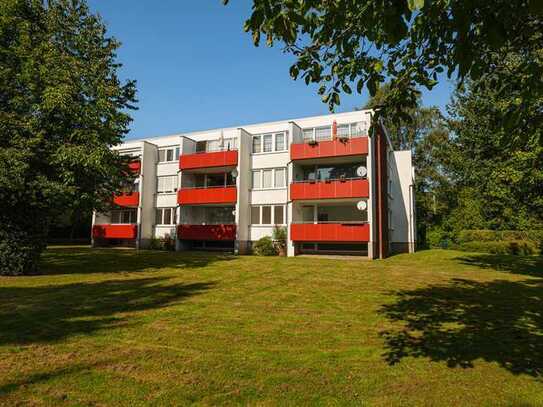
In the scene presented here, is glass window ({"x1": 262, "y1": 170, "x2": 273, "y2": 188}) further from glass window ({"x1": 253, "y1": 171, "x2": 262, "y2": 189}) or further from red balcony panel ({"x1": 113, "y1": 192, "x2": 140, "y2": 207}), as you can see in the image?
red balcony panel ({"x1": 113, "y1": 192, "x2": 140, "y2": 207})

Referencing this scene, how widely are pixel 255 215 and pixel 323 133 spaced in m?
9.70

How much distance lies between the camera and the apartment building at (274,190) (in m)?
27.9

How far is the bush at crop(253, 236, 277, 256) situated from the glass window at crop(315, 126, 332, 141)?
32.4 ft

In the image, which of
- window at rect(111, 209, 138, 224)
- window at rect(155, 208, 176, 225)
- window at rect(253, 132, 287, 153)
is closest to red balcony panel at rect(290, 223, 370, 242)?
window at rect(253, 132, 287, 153)

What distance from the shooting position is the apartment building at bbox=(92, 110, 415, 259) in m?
27.9

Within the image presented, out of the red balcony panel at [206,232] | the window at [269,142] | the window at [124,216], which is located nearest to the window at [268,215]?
the red balcony panel at [206,232]

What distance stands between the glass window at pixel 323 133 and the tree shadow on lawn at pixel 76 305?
19668 millimetres

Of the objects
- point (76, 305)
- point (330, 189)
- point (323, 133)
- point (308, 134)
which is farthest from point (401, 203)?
point (76, 305)

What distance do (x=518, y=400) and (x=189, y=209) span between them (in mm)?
34161

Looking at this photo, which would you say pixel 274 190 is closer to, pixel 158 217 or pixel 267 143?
pixel 267 143

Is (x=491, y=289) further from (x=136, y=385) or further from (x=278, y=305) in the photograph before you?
(x=136, y=385)

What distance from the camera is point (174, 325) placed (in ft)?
28.5

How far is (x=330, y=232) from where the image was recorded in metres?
27.5

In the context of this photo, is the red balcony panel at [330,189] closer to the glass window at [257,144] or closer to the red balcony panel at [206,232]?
the glass window at [257,144]
